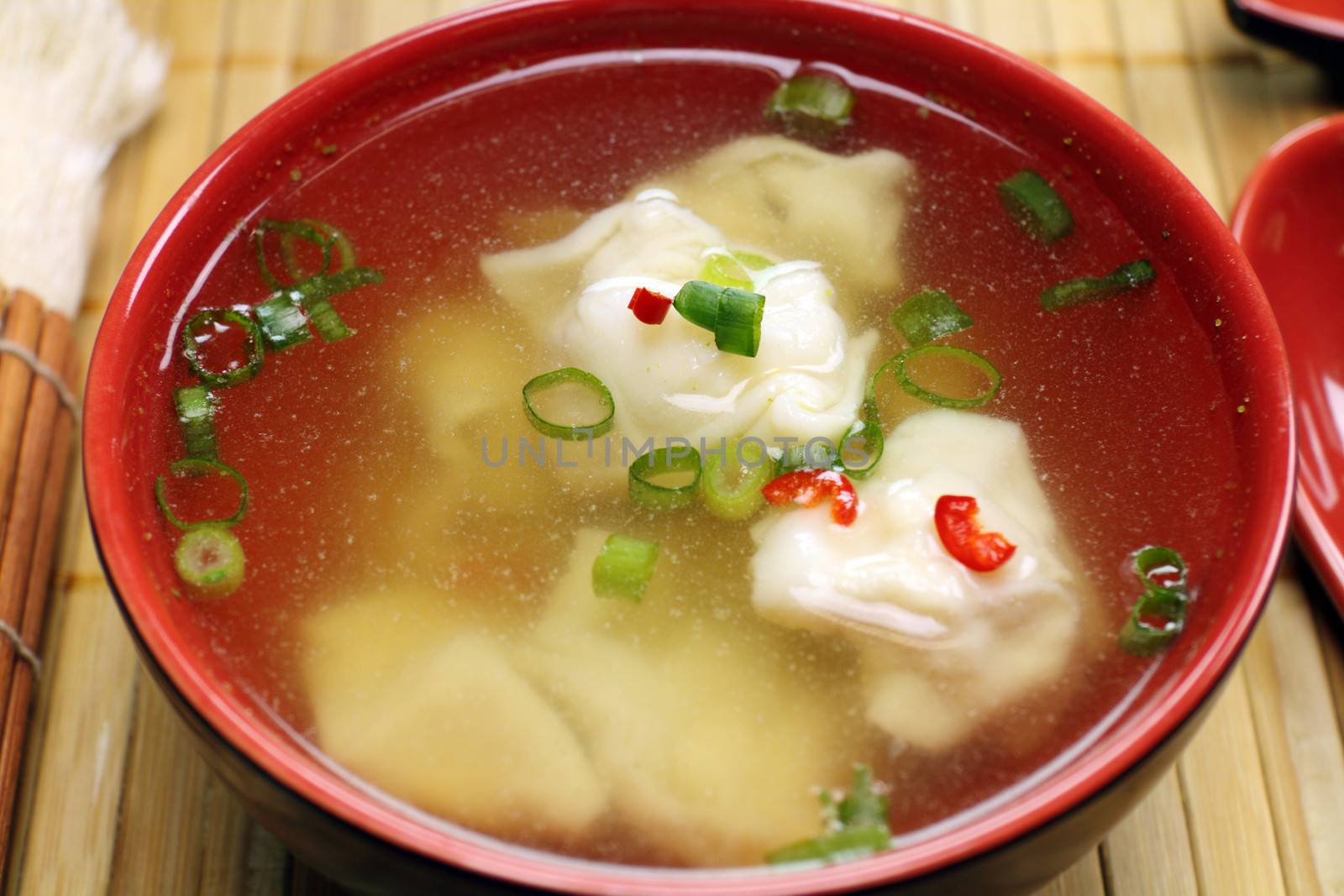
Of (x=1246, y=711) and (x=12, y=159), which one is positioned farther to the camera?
(x=12, y=159)

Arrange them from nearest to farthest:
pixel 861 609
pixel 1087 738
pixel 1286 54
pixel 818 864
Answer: pixel 818 864, pixel 1087 738, pixel 861 609, pixel 1286 54

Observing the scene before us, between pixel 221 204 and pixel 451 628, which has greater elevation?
pixel 221 204

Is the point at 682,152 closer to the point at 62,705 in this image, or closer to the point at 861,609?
the point at 861,609

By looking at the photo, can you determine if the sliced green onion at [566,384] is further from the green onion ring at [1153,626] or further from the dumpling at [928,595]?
the green onion ring at [1153,626]

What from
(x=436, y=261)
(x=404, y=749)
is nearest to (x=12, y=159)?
(x=436, y=261)

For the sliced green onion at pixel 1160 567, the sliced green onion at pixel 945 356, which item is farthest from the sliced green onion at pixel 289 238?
the sliced green onion at pixel 1160 567

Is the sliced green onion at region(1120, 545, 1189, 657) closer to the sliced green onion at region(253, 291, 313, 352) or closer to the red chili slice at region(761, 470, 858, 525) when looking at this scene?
the red chili slice at region(761, 470, 858, 525)

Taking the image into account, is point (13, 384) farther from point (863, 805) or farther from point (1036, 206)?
point (1036, 206)
